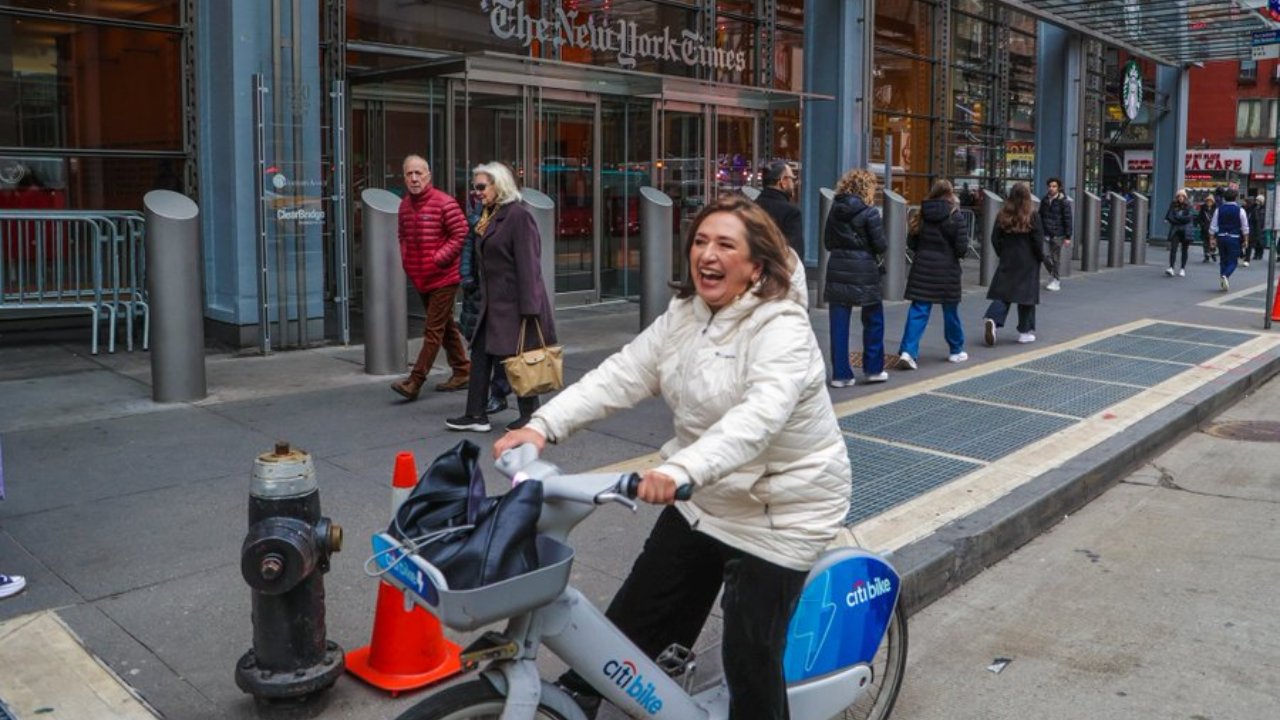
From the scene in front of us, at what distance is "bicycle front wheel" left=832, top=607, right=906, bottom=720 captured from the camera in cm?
386

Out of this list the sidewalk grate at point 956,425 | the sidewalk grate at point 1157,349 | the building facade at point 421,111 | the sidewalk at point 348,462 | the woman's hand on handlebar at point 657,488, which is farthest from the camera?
the sidewalk grate at point 1157,349

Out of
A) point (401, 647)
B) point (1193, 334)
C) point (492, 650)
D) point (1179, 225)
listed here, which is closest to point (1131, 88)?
point (1179, 225)

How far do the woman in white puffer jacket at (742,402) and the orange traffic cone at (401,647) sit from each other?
36.0 inches

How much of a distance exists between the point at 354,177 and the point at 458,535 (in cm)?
1156

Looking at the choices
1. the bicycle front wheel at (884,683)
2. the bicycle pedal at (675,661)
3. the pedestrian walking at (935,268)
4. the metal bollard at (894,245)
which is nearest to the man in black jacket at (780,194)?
the pedestrian walking at (935,268)

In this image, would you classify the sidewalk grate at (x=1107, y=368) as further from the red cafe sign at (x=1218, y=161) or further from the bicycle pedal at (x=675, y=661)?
the red cafe sign at (x=1218, y=161)

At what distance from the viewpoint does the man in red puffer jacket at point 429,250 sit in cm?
853

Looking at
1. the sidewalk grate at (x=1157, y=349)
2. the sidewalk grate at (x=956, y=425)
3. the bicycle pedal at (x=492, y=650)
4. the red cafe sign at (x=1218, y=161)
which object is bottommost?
the sidewalk grate at (x=956, y=425)

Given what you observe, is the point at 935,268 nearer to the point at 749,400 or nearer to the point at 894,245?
the point at 894,245

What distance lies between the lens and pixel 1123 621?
511 centimetres

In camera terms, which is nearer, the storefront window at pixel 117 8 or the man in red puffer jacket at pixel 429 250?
the man in red puffer jacket at pixel 429 250

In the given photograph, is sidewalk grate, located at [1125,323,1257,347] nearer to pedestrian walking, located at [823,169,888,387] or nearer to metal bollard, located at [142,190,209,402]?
pedestrian walking, located at [823,169,888,387]

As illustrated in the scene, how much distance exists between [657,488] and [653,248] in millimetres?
9551

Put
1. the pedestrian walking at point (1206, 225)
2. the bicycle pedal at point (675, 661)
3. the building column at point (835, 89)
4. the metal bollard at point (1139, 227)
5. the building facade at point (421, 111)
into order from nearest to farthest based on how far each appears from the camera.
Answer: the bicycle pedal at point (675, 661)
the building facade at point (421, 111)
the building column at point (835, 89)
the metal bollard at point (1139, 227)
the pedestrian walking at point (1206, 225)
